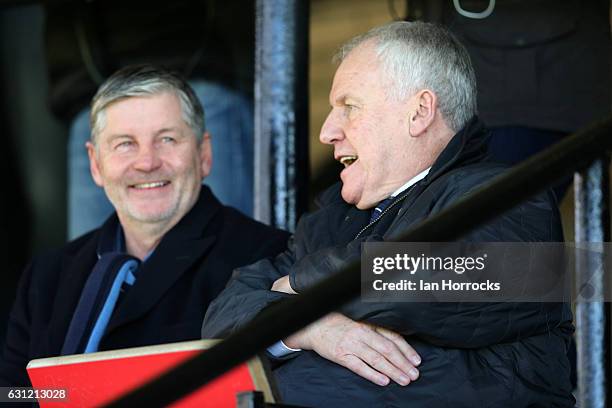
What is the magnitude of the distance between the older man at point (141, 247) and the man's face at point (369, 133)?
0.54 m

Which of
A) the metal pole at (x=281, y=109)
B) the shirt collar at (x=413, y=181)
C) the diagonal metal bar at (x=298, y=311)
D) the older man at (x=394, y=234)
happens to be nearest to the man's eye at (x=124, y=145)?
the metal pole at (x=281, y=109)

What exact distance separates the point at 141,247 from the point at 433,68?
1.05m

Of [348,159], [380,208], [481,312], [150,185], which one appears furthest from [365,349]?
[150,185]

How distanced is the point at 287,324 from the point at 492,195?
303 millimetres

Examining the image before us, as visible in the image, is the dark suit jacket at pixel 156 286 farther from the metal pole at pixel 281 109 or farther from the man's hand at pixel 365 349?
the man's hand at pixel 365 349

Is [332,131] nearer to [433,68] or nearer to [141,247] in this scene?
[433,68]

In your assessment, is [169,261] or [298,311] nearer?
[298,311]

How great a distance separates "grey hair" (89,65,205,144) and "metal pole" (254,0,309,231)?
0.84ft

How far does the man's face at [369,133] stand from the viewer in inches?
82.8

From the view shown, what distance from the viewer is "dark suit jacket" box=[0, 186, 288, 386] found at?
2.54 metres

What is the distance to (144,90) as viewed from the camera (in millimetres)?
2785

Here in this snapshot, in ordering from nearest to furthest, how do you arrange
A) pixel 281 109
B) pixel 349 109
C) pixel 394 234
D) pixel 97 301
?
pixel 394 234 < pixel 349 109 < pixel 97 301 < pixel 281 109

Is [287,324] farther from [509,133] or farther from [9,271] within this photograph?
[9,271]

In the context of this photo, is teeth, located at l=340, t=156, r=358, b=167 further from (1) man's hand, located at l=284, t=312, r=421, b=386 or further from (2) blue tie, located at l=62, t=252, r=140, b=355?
(2) blue tie, located at l=62, t=252, r=140, b=355
